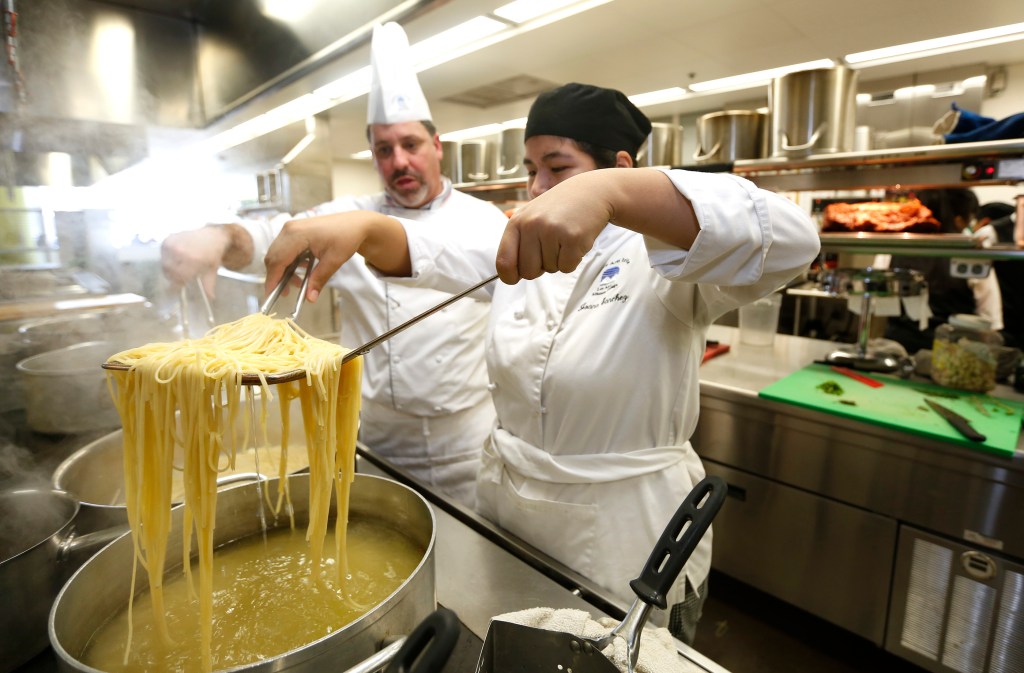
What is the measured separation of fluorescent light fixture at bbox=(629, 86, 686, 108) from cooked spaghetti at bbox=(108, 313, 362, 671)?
21.1 ft

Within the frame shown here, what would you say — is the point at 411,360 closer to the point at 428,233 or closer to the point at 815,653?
the point at 428,233

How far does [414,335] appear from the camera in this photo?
6.67 ft

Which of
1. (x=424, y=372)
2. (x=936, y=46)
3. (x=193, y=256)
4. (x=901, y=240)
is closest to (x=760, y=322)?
(x=901, y=240)

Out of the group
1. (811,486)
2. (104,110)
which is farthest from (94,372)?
(811,486)

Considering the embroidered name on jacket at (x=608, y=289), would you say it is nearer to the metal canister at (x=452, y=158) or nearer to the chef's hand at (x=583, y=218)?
the chef's hand at (x=583, y=218)

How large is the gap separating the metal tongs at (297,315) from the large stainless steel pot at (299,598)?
283 millimetres

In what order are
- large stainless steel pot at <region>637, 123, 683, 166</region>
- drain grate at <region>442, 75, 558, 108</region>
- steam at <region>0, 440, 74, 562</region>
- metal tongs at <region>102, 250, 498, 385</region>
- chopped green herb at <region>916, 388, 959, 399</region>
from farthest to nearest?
drain grate at <region>442, 75, 558, 108</region>
large stainless steel pot at <region>637, 123, 683, 166</region>
chopped green herb at <region>916, 388, 959, 399</region>
steam at <region>0, 440, 74, 562</region>
metal tongs at <region>102, 250, 498, 385</region>

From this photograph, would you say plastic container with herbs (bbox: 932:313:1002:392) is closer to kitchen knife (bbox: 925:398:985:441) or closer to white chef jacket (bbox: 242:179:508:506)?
kitchen knife (bbox: 925:398:985:441)

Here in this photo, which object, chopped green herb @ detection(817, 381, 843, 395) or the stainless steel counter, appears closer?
the stainless steel counter

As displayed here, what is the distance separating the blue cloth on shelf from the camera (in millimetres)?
2096

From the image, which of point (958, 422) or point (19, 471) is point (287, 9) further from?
point (958, 422)

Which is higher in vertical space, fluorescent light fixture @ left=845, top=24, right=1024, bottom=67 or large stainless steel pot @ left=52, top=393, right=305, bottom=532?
fluorescent light fixture @ left=845, top=24, right=1024, bottom=67

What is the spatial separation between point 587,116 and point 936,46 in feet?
18.3

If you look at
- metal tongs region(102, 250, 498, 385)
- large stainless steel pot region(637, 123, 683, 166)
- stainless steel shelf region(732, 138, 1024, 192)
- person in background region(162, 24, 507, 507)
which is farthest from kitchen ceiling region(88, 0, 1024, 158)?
metal tongs region(102, 250, 498, 385)
